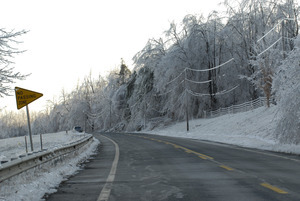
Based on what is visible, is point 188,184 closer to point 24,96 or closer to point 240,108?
point 24,96

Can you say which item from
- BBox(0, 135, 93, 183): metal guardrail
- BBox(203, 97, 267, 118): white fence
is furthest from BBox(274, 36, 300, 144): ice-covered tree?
BBox(203, 97, 267, 118): white fence

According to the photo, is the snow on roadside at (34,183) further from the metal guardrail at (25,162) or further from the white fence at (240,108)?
the white fence at (240,108)

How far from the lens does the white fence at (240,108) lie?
113ft

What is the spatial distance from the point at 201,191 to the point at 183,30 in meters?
42.0

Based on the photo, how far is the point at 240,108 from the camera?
124 ft

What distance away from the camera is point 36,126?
12388cm

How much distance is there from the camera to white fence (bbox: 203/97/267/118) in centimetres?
3451

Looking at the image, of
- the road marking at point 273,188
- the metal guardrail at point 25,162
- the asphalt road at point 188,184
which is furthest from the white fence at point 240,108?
the road marking at point 273,188

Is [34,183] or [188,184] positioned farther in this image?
[188,184]

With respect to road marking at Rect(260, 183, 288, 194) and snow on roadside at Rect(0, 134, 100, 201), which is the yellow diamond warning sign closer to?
snow on roadside at Rect(0, 134, 100, 201)

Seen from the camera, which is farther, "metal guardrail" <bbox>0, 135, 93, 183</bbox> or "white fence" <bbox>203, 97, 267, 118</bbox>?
"white fence" <bbox>203, 97, 267, 118</bbox>

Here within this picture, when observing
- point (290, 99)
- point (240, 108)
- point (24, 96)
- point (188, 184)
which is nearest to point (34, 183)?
point (188, 184)

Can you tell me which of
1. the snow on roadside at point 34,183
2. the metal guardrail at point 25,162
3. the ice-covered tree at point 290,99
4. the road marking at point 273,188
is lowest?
the road marking at point 273,188

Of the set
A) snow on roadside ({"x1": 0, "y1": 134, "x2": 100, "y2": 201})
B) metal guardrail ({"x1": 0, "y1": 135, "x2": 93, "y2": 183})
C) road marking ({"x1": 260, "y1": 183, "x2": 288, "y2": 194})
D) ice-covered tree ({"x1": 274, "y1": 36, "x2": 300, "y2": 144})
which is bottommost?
road marking ({"x1": 260, "y1": 183, "x2": 288, "y2": 194})
